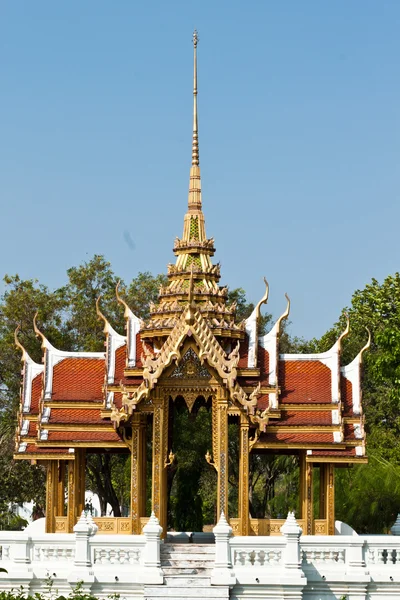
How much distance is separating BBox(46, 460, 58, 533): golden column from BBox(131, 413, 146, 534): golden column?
1647 millimetres

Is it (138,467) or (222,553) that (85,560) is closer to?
(222,553)

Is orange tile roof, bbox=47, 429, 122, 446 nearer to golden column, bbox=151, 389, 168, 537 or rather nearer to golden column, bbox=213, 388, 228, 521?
golden column, bbox=151, 389, 168, 537

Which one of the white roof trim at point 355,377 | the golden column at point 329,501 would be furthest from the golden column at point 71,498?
the white roof trim at point 355,377

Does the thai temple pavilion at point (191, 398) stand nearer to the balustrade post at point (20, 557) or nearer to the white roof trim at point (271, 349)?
the white roof trim at point (271, 349)

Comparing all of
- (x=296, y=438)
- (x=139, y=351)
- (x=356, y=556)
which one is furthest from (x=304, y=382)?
(x=356, y=556)

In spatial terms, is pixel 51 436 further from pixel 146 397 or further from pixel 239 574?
pixel 239 574

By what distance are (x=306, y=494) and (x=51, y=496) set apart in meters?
4.71

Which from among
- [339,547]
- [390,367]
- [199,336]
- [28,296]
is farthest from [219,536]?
[28,296]

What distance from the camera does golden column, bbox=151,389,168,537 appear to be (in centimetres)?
2030

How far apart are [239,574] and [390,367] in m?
9.48

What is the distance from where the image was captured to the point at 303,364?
2205 centimetres

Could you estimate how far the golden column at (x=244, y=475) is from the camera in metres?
20.2

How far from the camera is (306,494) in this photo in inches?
819

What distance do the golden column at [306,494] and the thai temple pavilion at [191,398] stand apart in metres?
0.03
